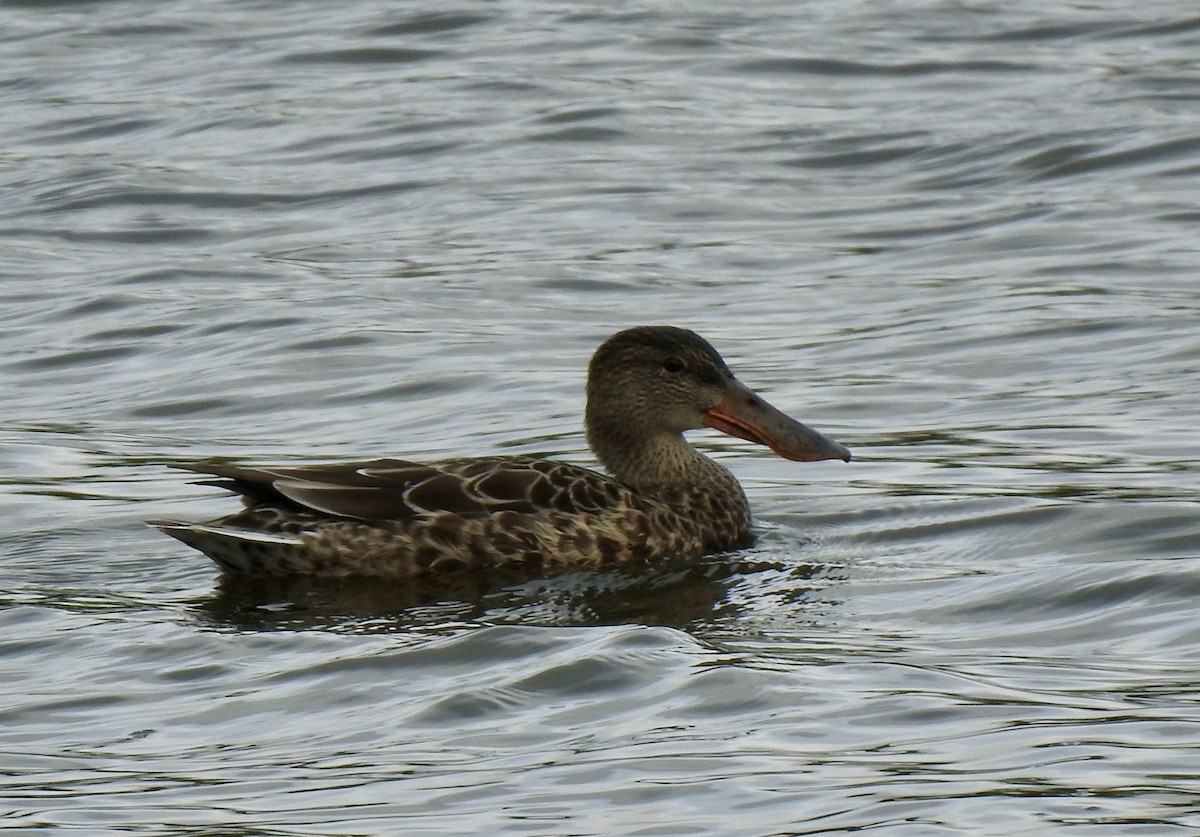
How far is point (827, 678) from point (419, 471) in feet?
7.76

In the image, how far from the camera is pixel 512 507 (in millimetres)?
8930

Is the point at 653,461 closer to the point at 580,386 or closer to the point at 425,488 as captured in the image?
the point at 425,488

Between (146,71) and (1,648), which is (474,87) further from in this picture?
→ (1,648)

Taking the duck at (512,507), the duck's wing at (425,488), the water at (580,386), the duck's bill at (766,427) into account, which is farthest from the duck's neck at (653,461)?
the duck's wing at (425,488)

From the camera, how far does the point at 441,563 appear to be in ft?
29.0

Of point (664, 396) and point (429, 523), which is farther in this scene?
point (664, 396)

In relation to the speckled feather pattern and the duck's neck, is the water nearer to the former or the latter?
the speckled feather pattern

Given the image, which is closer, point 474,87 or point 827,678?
point 827,678

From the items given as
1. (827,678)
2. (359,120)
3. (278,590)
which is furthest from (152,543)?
(359,120)

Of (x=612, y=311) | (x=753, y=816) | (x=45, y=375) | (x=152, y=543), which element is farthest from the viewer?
(x=612, y=311)

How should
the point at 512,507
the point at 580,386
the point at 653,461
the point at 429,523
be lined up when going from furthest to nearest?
the point at 580,386 < the point at 653,461 < the point at 512,507 < the point at 429,523

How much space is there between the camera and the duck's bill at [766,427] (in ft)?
31.7

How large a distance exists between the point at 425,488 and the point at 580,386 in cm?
306

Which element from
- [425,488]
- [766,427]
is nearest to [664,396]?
[766,427]
